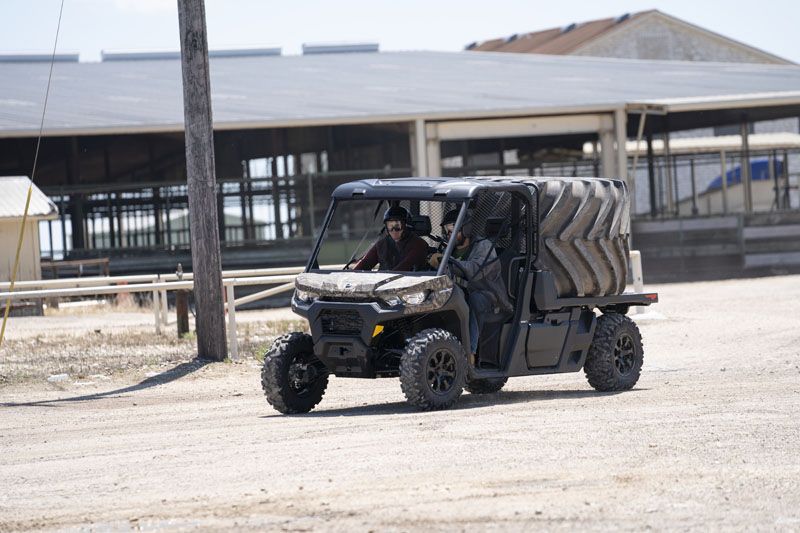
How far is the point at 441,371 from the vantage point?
10.9m

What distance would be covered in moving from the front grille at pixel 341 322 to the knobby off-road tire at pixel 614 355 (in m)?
2.69

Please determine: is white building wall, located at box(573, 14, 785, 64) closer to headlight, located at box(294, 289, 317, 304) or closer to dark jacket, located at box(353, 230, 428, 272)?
dark jacket, located at box(353, 230, 428, 272)

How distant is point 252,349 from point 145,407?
13.9 ft

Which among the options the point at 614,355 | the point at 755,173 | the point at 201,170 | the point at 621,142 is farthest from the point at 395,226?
the point at 755,173

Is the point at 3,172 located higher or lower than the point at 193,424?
higher

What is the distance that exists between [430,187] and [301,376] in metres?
1.97

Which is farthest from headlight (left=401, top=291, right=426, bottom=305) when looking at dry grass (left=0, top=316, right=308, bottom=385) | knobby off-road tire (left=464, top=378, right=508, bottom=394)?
dry grass (left=0, top=316, right=308, bottom=385)

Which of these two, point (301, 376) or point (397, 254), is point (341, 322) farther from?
point (397, 254)

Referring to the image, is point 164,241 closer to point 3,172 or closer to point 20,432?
point 3,172

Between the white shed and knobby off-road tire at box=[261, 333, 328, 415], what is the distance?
56.2 feet

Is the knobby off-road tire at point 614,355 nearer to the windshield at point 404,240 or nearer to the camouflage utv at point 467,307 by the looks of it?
the camouflage utv at point 467,307

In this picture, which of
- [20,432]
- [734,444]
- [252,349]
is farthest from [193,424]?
[252,349]

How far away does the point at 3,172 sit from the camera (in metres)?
32.4

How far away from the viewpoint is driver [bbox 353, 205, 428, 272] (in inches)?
449
